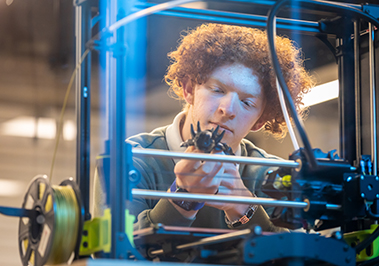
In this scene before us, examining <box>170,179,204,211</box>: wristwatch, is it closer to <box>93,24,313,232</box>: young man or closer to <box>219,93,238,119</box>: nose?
<box>93,24,313,232</box>: young man


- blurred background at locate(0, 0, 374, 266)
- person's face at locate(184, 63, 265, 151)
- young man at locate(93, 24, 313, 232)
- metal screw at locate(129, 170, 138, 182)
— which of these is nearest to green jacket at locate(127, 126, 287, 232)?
young man at locate(93, 24, 313, 232)

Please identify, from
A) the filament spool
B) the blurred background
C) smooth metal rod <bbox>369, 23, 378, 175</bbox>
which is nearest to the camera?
the filament spool

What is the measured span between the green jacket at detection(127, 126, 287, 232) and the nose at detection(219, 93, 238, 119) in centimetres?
15

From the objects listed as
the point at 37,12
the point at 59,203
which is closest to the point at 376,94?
the point at 59,203

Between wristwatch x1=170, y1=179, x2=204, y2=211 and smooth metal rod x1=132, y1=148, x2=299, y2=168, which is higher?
smooth metal rod x1=132, y1=148, x2=299, y2=168

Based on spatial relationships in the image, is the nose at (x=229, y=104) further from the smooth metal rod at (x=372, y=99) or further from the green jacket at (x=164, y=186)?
the smooth metal rod at (x=372, y=99)

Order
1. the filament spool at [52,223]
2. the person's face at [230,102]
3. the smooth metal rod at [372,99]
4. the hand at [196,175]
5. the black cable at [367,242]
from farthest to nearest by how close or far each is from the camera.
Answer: the person's face at [230,102]
the smooth metal rod at [372,99]
the hand at [196,175]
the black cable at [367,242]
the filament spool at [52,223]

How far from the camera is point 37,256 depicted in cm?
105

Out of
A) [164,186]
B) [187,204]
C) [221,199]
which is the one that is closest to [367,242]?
[221,199]

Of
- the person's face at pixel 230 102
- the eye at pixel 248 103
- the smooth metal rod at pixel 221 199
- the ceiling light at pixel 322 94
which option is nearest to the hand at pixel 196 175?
the smooth metal rod at pixel 221 199

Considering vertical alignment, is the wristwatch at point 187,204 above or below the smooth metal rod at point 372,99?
below

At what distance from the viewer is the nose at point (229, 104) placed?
1.59 m

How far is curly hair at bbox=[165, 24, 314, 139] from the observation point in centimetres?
167

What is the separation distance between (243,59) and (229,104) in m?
0.19
